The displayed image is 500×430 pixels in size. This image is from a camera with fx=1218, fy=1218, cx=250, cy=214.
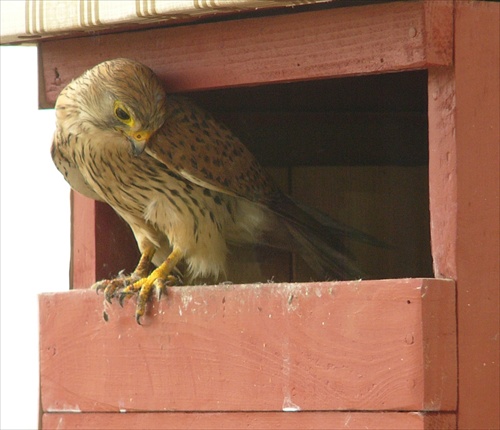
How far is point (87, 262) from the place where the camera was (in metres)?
2.80

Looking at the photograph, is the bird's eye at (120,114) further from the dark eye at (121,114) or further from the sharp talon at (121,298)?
the sharp talon at (121,298)

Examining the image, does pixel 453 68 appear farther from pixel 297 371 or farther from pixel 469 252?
pixel 297 371

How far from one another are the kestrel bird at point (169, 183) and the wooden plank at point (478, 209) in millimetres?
652

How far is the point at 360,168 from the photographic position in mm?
3205

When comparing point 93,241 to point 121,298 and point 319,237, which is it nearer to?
point 121,298

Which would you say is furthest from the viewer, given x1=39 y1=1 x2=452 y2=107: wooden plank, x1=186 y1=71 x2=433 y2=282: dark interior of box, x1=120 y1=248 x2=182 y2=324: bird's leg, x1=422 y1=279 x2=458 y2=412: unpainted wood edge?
x1=186 y1=71 x2=433 y2=282: dark interior of box

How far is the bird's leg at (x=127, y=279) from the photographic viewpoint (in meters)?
2.58

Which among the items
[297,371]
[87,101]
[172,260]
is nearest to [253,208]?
[172,260]

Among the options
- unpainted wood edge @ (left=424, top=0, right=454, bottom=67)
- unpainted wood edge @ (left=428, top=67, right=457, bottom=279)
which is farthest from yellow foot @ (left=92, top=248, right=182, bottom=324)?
unpainted wood edge @ (left=424, top=0, right=454, bottom=67)

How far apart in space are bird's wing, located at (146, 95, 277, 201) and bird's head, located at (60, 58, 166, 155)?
5 cm

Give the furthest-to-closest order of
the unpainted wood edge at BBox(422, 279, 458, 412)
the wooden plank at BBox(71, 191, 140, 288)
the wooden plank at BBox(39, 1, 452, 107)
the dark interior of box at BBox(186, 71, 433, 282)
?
1. the dark interior of box at BBox(186, 71, 433, 282)
2. the wooden plank at BBox(71, 191, 140, 288)
3. the wooden plank at BBox(39, 1, 452, 107)
4. the unpainted wood edge at BBox(422, 279, 458, 412)

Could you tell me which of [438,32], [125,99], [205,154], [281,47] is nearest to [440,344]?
[438,32]

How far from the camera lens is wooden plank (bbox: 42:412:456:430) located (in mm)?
2076

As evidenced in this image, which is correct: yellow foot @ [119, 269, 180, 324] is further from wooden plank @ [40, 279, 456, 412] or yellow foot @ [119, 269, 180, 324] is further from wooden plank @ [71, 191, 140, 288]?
wooden plank @ [71, 191, 140, 288]
